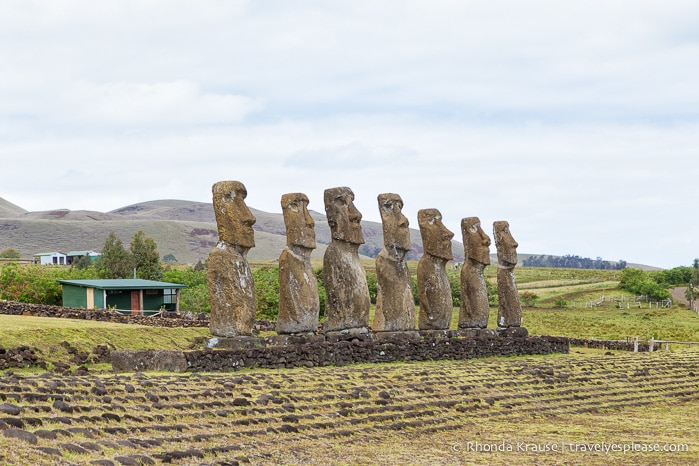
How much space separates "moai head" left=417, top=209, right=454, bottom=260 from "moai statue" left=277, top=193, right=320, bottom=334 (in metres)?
5.05

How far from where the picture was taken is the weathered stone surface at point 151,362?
17.9 metres

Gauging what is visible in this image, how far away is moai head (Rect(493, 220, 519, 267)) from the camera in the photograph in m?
28.8

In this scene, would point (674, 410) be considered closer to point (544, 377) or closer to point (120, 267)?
point (544, 377)

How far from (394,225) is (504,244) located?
6.25m

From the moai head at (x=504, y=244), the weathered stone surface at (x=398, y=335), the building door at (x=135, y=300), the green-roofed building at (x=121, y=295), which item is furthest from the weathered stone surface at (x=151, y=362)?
the building door at (x=135, y=300)

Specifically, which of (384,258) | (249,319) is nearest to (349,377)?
(249,319)

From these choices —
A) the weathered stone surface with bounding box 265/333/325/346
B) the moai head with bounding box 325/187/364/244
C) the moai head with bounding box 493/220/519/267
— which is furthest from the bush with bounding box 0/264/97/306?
the weathered stone surface with bounding box 265/333/325/346

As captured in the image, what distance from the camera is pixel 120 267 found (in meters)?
57.1

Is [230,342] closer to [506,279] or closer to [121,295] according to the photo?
[506,279]

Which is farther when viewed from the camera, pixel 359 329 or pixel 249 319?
pixel 359 329

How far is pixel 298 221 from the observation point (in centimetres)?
2098

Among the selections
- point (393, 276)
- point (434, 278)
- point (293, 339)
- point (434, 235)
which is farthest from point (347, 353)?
point (434, 235)

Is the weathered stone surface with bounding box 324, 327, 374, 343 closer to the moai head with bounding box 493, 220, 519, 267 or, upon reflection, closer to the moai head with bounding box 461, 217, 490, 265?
the moai head with bounding box 461, 217, 490, 265

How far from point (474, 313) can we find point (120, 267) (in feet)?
116
